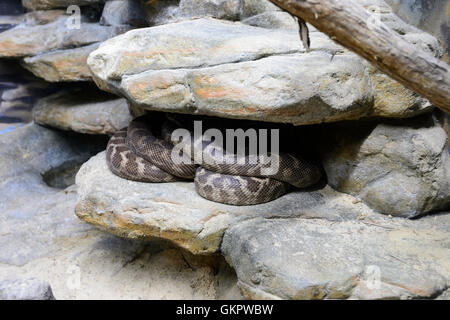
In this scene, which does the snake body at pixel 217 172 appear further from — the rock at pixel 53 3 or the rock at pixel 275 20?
the rock at pixel 53 3

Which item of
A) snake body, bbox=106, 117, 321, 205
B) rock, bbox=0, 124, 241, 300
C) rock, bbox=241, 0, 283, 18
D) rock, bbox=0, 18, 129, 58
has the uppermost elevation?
rock, bbox=241, 0, 283, 18

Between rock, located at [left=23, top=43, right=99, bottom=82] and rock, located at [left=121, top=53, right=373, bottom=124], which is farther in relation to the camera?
rock, located at [left=23, top=43, right=99, bottom=82]

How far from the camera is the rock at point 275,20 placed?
11.9ft

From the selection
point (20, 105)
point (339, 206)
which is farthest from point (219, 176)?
point (20, 105)

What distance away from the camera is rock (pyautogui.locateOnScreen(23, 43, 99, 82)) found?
448cm

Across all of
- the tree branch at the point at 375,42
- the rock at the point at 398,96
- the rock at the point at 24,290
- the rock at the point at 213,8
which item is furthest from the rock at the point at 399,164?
the rock at the point at 24,290

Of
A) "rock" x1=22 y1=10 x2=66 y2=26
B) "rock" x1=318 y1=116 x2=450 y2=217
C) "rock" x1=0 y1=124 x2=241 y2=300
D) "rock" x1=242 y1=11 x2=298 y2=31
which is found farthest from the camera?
"rock" x1=22 y1=10 x2=66 y2=26

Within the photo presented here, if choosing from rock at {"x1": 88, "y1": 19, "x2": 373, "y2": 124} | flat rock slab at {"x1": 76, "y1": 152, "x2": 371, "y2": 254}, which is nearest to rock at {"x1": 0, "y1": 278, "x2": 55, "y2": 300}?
flat rock slab at {"x1": 76, "y1": 152, "x2": 371, "y2": 254}

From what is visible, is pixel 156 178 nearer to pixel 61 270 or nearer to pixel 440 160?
pixel 61 270

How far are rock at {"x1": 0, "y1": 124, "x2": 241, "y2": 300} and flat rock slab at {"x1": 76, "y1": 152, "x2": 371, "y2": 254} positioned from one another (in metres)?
0.48

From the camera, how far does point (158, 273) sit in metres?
3.63

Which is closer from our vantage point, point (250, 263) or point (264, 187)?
point (250, 263)

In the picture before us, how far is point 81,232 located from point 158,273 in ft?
2.95

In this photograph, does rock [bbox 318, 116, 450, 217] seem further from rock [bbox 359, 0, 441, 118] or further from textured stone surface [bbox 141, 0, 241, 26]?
textured stone surface [bbox 141, 0, 241, 26]
